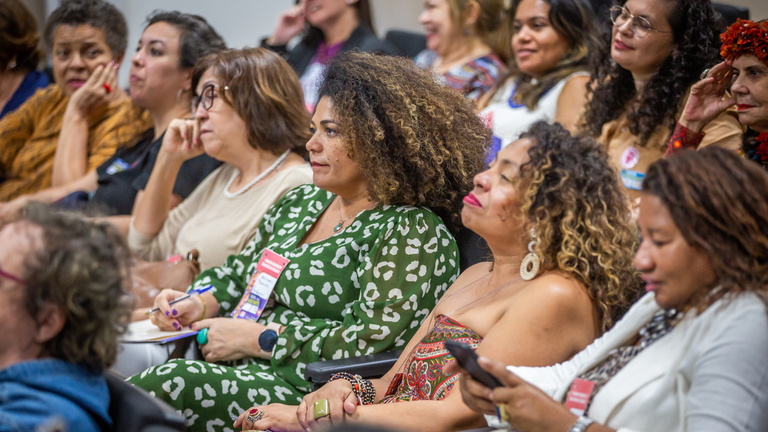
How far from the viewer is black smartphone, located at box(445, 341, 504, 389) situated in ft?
4.19

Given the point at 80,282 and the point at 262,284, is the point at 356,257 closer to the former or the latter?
the point at 262,284

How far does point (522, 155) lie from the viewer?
170 centimetres

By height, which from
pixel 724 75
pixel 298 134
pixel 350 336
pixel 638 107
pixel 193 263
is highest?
pixel 724 75

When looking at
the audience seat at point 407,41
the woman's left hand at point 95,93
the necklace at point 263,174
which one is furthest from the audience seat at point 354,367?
the audience seat at point 407,41

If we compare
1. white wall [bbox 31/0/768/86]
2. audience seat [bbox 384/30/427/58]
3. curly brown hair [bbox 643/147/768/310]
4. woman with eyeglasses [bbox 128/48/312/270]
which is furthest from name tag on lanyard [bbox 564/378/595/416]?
white wall [bbox 31/0/768/86]

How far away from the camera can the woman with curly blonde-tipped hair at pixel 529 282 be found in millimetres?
1556

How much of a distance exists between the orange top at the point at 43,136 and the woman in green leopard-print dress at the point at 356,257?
1765 millimetres

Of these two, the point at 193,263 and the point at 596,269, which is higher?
the point at 596,269

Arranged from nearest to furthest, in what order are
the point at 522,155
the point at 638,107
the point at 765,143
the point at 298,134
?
the point at 522,155
the point at 765,143
the point at 638,107
the point at 298,134

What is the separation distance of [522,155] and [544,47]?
195 centimetres

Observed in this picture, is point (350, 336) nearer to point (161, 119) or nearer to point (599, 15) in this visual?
point (161, 119)

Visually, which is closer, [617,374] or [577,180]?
[617,374]

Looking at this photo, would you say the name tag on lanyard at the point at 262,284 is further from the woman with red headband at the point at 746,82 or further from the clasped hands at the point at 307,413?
the woman with red headband at the point at 746,82

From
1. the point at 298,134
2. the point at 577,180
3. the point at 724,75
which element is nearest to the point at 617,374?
the point at 577,180
